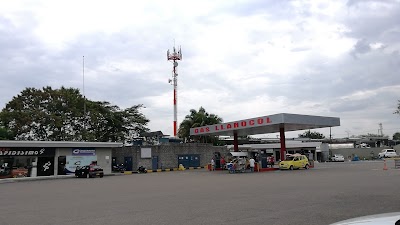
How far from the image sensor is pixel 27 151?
36.2 meters

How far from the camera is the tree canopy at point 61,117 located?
45406 millimetres

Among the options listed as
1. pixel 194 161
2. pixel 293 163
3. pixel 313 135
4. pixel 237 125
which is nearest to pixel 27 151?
pixel 237 125

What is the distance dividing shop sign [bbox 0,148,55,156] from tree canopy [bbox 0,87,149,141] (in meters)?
A: 9.06

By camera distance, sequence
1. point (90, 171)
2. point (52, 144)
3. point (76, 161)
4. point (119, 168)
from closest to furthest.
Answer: point (90, 171) → point (52, 144) → point (76, 161) → point (119, 168)

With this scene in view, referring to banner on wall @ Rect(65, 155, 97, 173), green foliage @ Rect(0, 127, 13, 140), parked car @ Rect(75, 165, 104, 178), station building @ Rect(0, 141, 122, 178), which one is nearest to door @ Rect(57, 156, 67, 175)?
station building @ Rect(0, 141, 122, 178)

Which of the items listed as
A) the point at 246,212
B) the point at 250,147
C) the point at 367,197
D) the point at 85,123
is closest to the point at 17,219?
the point at 246,212

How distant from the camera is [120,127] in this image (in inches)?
2265

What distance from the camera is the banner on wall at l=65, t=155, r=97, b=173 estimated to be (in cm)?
3925

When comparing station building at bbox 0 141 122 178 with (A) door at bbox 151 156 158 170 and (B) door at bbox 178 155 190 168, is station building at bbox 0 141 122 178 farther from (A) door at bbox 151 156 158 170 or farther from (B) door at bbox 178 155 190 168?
(B) door at bbox 178 155 190 168

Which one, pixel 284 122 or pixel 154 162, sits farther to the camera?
pixel 154 162

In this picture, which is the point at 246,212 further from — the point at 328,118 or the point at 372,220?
the point at 328,118

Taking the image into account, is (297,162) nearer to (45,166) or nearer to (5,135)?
(45,166)

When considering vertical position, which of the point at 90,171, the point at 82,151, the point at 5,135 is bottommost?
the point at 90,171

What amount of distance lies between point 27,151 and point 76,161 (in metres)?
5.30
